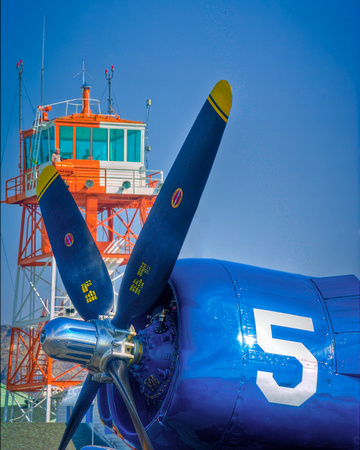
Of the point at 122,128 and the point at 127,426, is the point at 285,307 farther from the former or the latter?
the point at 122,128

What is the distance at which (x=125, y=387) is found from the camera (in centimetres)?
789

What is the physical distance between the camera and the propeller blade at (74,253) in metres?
8.94

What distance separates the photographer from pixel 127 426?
8703 millimetres

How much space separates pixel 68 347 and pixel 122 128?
26.2 m

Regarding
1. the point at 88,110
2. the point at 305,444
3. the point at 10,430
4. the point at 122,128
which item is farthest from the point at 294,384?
the point at 88,110

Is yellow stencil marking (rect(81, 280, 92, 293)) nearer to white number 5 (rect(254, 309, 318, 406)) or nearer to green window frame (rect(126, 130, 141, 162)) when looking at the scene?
white number 5 (rect(254, 309, 318, 406))

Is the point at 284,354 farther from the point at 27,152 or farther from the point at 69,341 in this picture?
the point at 27,152

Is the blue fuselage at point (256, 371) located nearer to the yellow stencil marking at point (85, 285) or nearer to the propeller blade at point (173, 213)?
the propeller blade at point (173, 213)

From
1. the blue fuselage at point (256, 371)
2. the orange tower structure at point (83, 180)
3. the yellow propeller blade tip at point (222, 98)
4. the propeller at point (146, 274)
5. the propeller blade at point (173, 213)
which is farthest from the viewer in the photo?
the orange tower structure at point (83, 180)

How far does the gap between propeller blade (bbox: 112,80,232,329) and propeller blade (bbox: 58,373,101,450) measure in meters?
1.11

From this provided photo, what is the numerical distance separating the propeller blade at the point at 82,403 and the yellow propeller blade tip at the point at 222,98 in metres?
3.73

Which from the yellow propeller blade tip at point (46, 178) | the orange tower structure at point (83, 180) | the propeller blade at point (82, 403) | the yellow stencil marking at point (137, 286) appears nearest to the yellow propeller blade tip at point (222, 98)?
the yellow stencil marking at point (137, 286)

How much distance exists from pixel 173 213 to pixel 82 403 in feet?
9.26

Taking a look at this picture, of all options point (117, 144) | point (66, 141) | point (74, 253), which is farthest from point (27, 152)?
point (74, 253)
